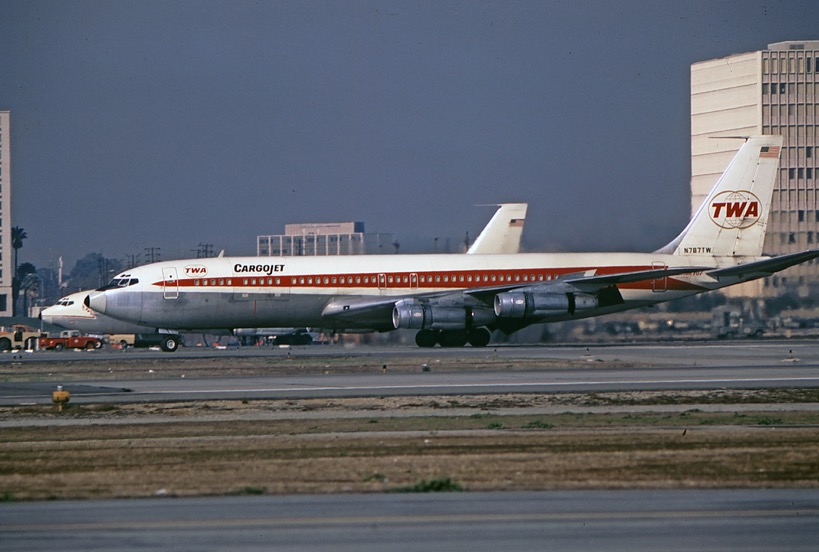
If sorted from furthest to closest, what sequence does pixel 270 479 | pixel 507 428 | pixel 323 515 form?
pixel 507 428 → pixel 270 479 → pixel 323 515

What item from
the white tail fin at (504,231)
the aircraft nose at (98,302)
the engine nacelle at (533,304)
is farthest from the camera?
the white tail fin at (504,231)

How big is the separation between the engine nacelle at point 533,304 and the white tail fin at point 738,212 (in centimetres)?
724

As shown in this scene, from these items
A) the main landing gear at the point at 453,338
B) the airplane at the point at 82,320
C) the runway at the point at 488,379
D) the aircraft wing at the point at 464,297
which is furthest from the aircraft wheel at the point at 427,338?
the airplane at the point at 82,320

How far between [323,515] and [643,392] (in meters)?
17.3

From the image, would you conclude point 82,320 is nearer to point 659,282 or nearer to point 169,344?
point 169,344

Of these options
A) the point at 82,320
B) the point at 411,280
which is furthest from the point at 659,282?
the point at 82,320

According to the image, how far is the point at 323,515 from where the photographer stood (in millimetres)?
12852

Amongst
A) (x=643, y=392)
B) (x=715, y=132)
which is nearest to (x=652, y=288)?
(x=643, y=392)

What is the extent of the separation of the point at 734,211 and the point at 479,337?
1475 centimetres

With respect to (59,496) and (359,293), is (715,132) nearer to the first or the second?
(359,293)

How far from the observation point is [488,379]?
3397cm

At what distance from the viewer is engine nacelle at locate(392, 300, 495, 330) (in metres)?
52.9

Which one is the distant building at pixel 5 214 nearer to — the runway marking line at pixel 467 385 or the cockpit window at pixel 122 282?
the cockpit window at pixel 122 282

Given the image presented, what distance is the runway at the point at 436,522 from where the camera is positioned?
11.2m
